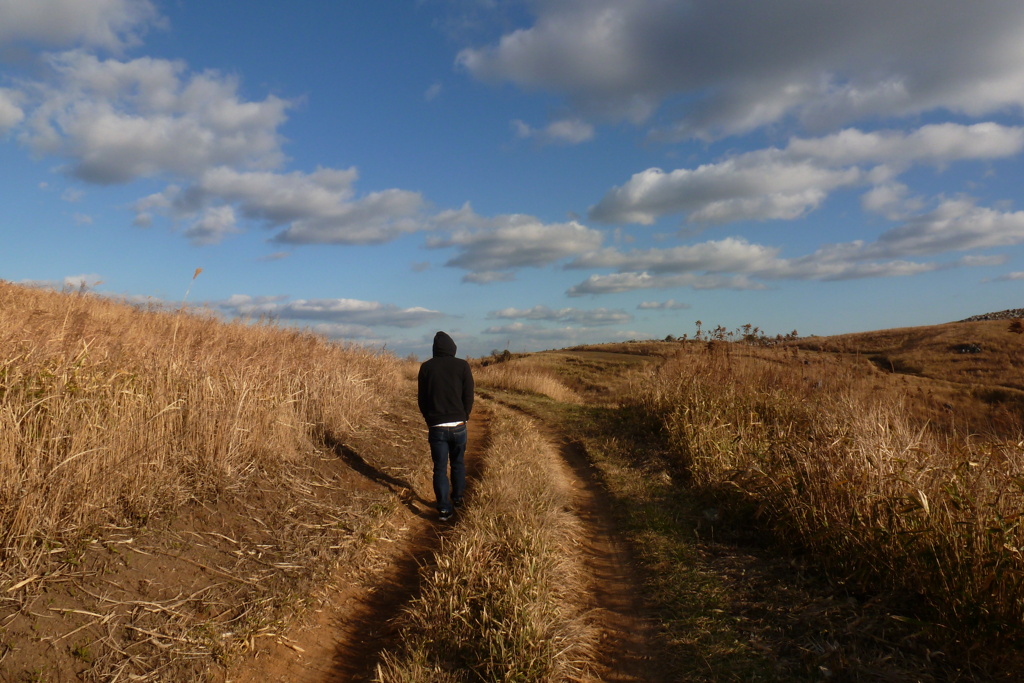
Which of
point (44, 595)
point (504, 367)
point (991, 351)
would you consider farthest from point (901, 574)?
point (991, 351)

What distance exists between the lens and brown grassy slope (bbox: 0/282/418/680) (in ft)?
14.0

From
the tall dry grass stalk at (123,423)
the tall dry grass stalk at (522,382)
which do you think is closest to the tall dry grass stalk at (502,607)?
the tall dry grass stalk at (123,423)

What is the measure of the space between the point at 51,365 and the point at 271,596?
10.8 feet

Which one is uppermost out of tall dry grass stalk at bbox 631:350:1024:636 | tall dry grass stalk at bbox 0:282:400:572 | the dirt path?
tall dry grass stalk at bbox 0:282:400:572

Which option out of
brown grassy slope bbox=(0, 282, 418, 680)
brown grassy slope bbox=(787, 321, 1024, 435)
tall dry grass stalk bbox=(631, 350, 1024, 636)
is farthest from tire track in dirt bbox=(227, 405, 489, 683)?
brown grassy slope bbox=(787, 321, 1024, 435)

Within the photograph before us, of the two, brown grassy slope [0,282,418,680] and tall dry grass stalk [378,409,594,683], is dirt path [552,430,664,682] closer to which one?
tall dry grass stalk [378,409,594,683]

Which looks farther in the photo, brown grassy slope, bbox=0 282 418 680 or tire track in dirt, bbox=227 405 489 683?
tire track in dirt, bbox=227 405 489 683

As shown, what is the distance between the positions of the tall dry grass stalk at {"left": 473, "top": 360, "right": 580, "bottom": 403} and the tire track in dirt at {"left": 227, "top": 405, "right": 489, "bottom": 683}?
13.5 meters

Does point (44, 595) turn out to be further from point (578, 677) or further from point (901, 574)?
point (901, 574)

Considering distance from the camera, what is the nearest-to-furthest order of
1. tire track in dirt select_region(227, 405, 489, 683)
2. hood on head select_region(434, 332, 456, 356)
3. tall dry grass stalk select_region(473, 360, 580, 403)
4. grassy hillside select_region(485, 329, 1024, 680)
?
1. grassy hillside select_region(485, 329, 1024, 680)
2. tire track in dirt select_region(227, 405, 489, 683)
3. hood on head select_region(434, 332, 456, 356)
4. tall dry grass stalk select_region(473, 360, 580, 403)

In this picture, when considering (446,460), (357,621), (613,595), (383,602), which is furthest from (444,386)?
(613,595)

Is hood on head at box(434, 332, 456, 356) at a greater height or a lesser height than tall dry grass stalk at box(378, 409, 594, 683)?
greater

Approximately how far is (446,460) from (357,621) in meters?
2.98

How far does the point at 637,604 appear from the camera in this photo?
552 cm
